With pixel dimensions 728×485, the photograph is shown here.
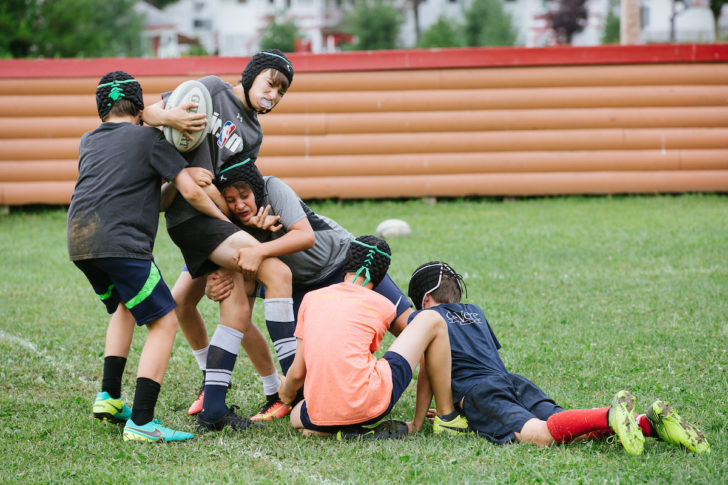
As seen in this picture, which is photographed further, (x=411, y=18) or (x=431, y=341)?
(x=411, y=18)

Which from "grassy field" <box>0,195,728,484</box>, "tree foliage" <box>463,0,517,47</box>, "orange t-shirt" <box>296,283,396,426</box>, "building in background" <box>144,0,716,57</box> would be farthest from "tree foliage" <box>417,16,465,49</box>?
"orange t-shirt" <box>296,283,396,426</box>

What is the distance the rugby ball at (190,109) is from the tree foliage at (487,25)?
42.9 meters

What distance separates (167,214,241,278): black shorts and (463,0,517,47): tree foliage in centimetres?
4297

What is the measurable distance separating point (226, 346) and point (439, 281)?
3.76 feet

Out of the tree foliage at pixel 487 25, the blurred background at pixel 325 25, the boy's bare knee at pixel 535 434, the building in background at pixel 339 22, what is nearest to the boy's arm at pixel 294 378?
the boy's bare knee at pixel 535 434

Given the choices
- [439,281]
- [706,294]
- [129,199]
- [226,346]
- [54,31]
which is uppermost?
[54,31]

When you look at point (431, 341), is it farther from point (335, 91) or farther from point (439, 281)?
point (335, 91)

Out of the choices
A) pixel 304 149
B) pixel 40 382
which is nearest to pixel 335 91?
pixel 304 149

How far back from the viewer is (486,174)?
39.6ft

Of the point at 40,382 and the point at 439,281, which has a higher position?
the point at 439,281

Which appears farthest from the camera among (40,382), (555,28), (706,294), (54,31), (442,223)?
(555,28)

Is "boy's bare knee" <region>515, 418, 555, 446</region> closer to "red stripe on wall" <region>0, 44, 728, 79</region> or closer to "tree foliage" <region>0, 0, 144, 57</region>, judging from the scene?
"red stripe on wall" <region>0, 44, 728, 79</region>

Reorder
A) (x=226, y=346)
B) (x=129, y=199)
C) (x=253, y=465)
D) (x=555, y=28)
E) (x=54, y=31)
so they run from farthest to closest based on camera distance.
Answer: (x=555, y=28) < (x=54, y=31) < (x=226, y=346) < (x=129, y=199) < (x=253, y=465)

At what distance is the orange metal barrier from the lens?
39.1 feet
